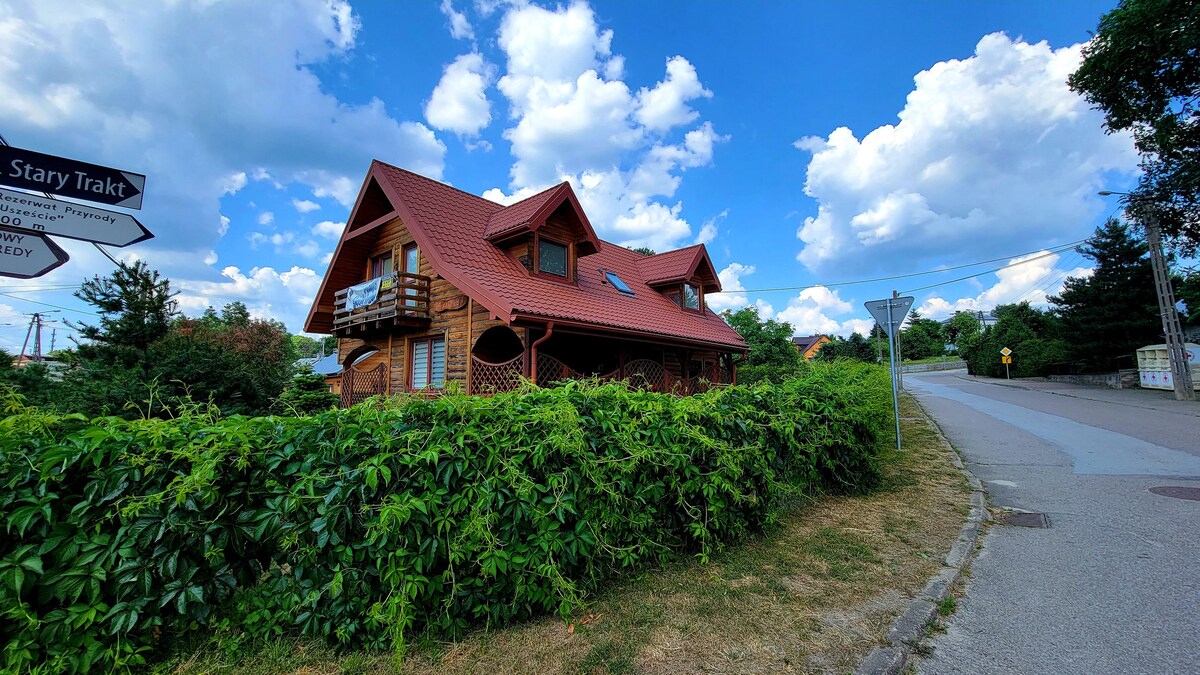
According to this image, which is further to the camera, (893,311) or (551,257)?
(551,257)

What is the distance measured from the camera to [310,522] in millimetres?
2529

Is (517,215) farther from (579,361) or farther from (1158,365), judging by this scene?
(1158,365)

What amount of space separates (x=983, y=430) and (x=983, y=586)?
11.0 meters

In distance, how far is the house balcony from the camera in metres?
11.5

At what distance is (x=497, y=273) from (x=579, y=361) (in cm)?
339

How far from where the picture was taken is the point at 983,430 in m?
12.3

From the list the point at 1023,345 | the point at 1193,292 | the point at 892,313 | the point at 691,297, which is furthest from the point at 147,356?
the point at 1023,345

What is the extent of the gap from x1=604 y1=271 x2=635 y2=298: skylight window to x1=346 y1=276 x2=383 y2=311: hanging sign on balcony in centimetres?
686

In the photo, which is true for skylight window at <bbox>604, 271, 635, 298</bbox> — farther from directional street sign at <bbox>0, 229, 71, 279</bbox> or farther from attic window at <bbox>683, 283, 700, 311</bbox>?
directional street sign at <bbox>0, 229, 71, 279</bbox>

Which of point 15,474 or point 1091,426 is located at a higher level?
point 15,474

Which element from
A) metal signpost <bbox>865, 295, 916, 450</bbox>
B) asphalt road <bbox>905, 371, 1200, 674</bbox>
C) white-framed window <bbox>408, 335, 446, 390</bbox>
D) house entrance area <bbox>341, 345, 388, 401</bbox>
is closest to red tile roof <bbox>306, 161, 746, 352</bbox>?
white-framed window <bbox>408, 335, 446, 390</bbox>

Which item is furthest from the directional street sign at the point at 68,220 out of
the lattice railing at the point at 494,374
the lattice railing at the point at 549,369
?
the lattice railing at the point at 549,369

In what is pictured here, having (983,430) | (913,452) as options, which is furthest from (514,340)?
(983,430)

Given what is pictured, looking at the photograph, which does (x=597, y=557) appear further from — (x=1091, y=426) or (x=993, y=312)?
Answer: (x=993, y=312)
